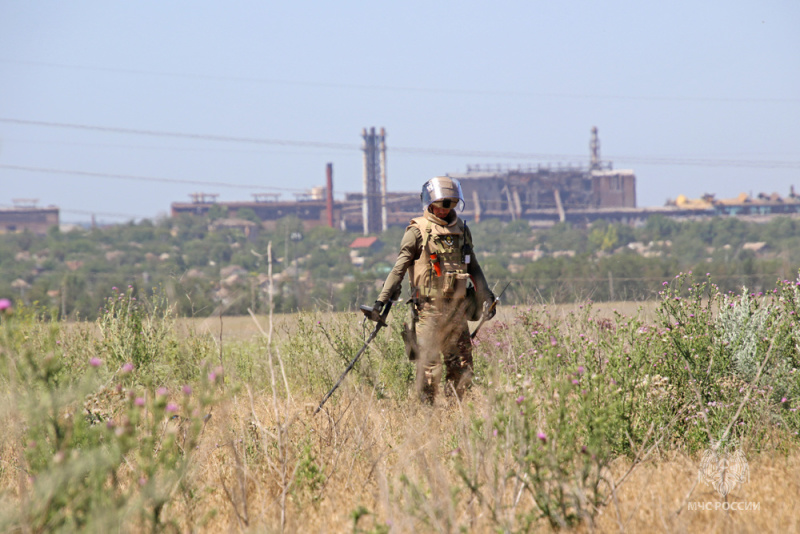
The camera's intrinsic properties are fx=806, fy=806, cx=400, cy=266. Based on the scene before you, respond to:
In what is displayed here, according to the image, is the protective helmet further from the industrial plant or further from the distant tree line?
the industrial plant

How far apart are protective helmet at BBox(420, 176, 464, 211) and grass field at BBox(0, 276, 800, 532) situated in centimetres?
133

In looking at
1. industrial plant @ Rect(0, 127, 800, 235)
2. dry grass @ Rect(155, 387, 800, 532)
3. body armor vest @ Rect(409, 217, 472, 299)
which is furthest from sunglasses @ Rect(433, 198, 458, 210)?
industrial plant @ Rect(0, 127, 800, 235)

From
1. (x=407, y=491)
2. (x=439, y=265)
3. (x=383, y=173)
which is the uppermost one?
(x=383, y=173)

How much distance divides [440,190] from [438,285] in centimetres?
71

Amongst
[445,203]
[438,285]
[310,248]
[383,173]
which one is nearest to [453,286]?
[438,285]

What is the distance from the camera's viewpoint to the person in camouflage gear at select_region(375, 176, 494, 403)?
5.99m

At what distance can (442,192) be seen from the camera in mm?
6020

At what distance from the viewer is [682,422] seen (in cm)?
502

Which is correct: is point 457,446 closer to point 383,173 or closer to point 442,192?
point 442,192

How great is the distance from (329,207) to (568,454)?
110673 mm

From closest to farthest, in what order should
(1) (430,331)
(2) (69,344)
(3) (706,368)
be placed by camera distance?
(3) (706,368)
(1) (430,331)
(2) (69,344)

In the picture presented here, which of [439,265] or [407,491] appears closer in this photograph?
[407,491]

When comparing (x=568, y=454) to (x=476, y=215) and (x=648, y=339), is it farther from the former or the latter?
(x=476, y=215)

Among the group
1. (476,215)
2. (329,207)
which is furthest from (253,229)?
(476,215)
